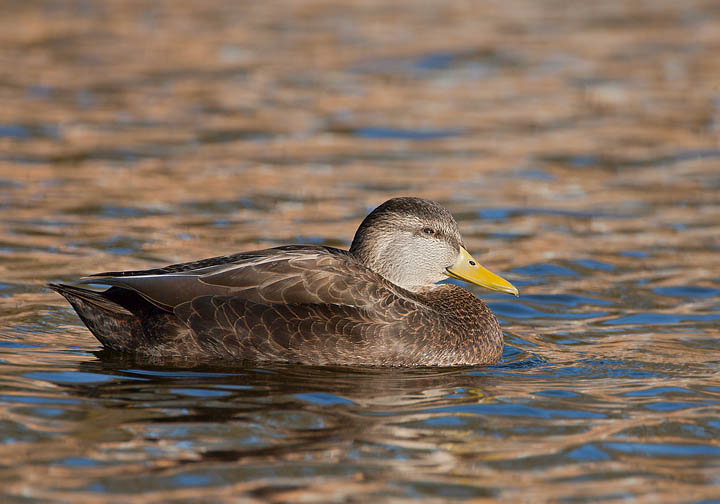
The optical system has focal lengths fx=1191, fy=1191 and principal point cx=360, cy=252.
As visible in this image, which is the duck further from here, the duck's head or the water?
the duck's head

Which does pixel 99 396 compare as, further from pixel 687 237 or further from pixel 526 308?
pixel 687 237

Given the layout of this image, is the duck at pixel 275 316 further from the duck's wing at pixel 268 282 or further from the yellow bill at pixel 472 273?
the yellow bill at pixel 472 273

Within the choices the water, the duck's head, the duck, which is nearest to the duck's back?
the duck

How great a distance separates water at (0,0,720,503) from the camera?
6082 millimetres

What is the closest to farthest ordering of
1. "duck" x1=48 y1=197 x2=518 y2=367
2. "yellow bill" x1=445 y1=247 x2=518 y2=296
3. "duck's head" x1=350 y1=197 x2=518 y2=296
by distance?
1. "duck" x1=48 y1=197 x2=518 y2=367
2. "duck's head" x1=350 y1=197 x2=518 y2=296
3. "yellow bill" x1=445 y1=247 x2=518 y2=296

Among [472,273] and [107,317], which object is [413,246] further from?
[107,317]

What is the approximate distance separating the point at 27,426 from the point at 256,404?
1.28 metres

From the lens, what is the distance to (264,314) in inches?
300

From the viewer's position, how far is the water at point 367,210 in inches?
239

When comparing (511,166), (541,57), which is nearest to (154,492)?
(511,166)

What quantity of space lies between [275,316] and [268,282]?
9.2 inches

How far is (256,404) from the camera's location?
271 inches

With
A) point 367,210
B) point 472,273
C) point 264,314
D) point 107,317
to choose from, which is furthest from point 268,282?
point 367,210

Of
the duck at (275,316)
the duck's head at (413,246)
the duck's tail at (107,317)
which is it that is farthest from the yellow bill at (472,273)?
the duck's tail at (107,317)
